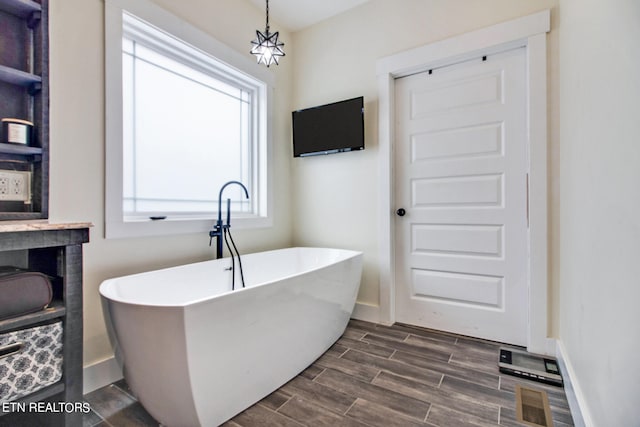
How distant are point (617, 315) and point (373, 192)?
1.84 metres

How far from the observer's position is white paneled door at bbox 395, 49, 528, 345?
7.09 ft

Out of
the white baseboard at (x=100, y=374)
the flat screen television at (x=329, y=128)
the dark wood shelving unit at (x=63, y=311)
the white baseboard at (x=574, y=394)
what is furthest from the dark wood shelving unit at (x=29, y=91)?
the white baseboard at (x=574, y=394)

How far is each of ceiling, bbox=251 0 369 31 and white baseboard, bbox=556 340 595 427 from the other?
303cm

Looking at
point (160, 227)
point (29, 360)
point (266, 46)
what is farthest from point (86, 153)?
point (266, 46)

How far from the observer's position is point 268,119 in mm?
2883

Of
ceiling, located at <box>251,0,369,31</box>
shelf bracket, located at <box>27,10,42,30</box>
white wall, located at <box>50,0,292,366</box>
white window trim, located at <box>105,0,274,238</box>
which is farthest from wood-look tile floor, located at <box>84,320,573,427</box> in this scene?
ceiling, located at <box>251,0,369,31</box>

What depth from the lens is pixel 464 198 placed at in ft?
7.68

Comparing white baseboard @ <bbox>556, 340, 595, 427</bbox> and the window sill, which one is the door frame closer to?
white baseboard @ <bbox>556, 340, 595, 427</bbox>

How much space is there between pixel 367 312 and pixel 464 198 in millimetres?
1267

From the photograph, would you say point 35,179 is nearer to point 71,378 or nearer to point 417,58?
point 71,378

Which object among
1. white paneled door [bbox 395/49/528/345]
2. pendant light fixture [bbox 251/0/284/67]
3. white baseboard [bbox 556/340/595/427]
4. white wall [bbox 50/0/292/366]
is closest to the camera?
white baseboard [bbox 556/340/595/427]

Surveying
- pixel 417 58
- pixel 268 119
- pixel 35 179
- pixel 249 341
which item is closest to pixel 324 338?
pixel 249 341

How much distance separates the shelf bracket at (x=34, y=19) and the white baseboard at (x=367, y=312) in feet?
9.00

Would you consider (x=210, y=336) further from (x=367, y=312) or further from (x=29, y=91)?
(x=367, y=312)
